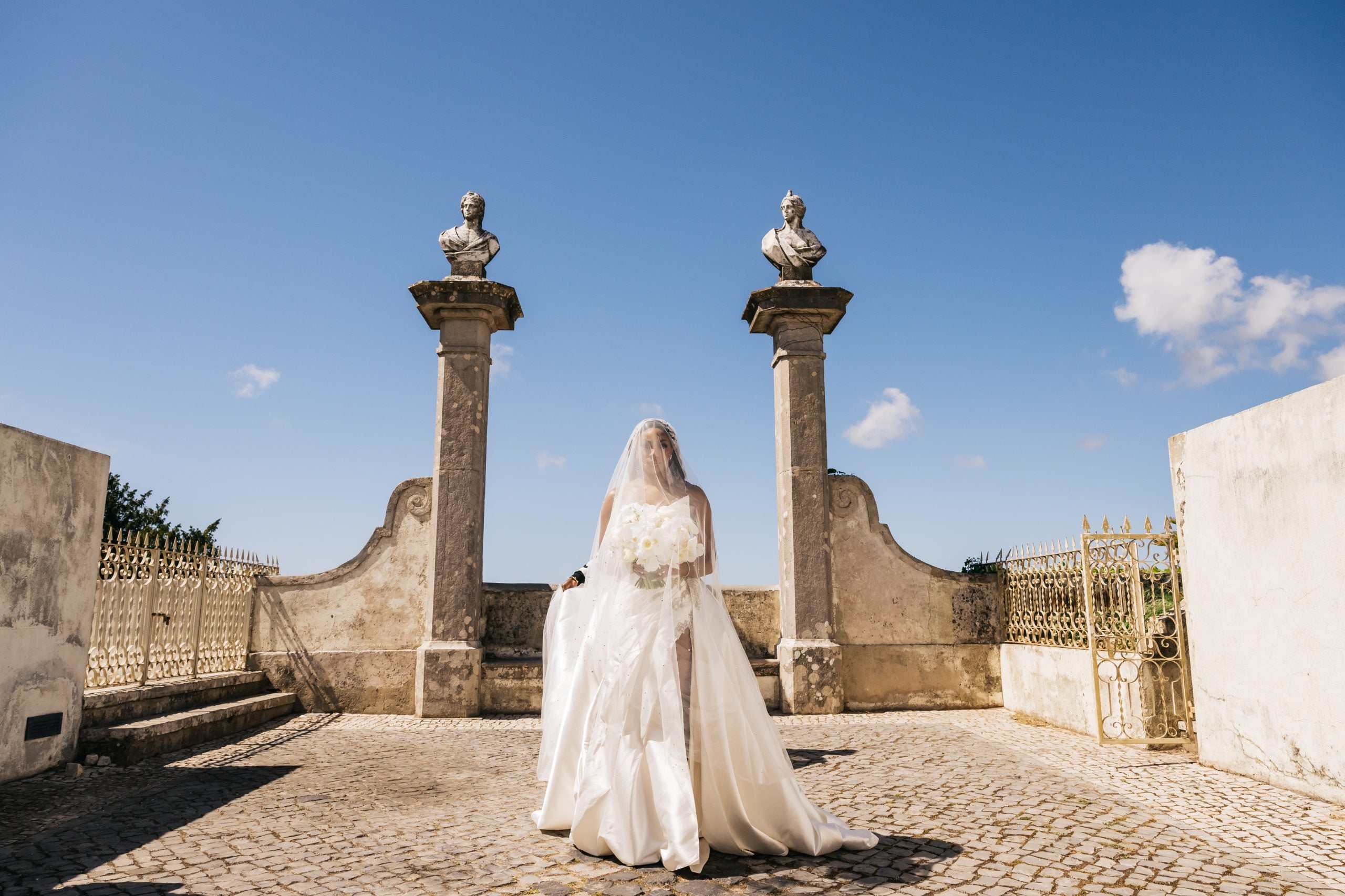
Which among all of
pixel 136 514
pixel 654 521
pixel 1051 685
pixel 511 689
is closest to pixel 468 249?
pixel 511 689

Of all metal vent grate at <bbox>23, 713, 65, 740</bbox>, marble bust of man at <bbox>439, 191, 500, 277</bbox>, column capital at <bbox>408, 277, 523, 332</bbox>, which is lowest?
metal vent grate at <bbox>23, 713, 65, 740</bbox>

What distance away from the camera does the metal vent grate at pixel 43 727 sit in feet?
18.5

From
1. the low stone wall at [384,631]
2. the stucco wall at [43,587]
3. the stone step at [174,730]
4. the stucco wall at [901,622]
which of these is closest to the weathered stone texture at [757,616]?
the low stone wall at [384,631]

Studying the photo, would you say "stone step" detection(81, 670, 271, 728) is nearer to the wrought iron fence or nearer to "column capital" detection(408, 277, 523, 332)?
the wrought iron fence

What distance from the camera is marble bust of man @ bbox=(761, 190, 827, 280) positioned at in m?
9.59

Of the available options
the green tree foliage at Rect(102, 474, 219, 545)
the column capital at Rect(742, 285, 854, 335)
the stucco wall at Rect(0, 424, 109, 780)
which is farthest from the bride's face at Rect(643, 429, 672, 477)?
the green tree foliage at Rect(102, 474, 219, 545)

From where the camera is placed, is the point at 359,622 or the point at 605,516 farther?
the point at 359,622

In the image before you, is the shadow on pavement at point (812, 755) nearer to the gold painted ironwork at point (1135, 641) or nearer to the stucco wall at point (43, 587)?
the gold painted ironwork at point (1135, 641)

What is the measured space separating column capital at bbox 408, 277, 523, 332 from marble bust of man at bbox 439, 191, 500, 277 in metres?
0.24

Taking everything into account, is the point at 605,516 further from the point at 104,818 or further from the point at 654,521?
the point at 104,818

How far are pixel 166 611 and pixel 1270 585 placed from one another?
30.2ft

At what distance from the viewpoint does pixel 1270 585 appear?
5539mm

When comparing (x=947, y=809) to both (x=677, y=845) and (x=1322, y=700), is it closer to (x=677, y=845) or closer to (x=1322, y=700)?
(x=677, y=845)

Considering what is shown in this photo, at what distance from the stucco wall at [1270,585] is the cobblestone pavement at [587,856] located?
0.32 meters
